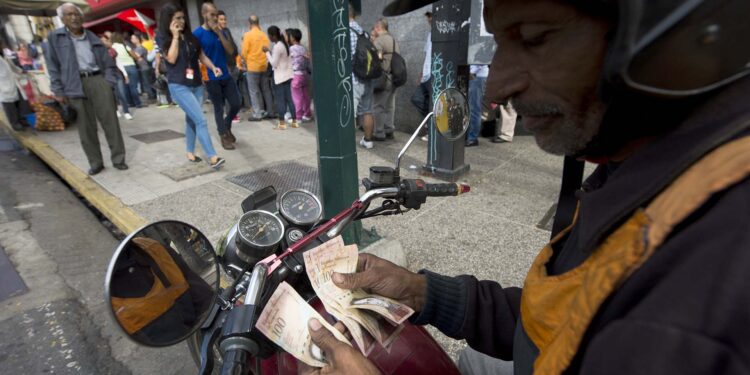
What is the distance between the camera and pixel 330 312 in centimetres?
111

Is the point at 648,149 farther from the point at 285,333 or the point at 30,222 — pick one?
the point at 30,222

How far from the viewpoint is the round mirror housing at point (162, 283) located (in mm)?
974

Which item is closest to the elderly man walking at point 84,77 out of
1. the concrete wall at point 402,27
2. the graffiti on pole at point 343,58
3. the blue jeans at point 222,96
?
the blue jeans at point 222,96

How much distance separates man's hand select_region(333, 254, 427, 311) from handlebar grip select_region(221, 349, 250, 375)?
15.7 inches

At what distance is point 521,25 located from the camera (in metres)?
0.78

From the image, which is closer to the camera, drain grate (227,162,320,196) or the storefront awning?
drain grate (227,162,320,196)

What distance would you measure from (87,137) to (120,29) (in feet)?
45.4

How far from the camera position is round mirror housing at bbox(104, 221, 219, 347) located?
0.97 metres

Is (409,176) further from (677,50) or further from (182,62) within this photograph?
(677,50)

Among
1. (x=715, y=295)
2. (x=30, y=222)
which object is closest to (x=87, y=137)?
(x=30, y=222)

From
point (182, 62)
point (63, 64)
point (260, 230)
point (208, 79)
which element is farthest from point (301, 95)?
point (260, 230)

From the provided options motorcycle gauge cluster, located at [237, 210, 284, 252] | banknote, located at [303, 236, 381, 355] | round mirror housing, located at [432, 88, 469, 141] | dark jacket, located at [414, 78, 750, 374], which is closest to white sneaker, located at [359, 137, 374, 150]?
round mirror housing, located at [432, 88, 469, 141]

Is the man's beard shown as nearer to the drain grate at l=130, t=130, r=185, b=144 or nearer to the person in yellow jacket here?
the drain grate at l=130, t=130, r=185, b=144

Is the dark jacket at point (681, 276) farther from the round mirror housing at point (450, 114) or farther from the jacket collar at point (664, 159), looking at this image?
the round mirror housing at point (450, 114)
